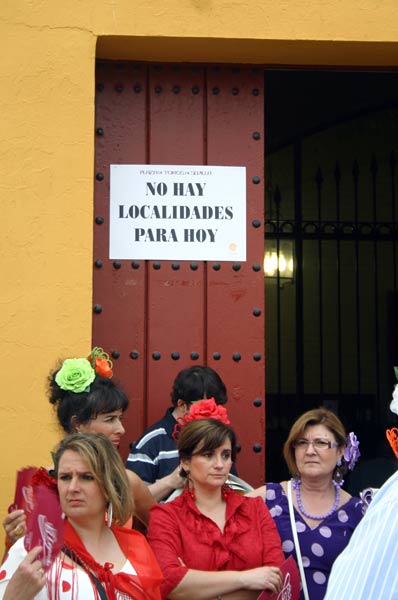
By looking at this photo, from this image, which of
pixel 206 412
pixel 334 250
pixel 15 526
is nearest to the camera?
pixel 15 526

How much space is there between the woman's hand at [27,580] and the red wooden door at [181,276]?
7.02ft

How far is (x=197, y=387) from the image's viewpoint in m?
4.52

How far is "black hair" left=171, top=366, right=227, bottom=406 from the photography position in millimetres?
4516

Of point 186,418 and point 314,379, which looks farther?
point 314,379

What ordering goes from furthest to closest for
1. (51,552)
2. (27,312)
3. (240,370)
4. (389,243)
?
(389,243)
(240,370)
(27,312)
(51,552)

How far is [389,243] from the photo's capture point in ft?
29.8

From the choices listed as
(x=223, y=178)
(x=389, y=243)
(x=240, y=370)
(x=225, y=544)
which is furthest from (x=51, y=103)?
(x=389, y=243)

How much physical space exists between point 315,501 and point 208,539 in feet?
1.76

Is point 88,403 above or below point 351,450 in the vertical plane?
above

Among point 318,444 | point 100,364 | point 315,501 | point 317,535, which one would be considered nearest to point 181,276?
point 100,364

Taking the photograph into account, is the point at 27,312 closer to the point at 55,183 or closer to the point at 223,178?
the point at 55,183

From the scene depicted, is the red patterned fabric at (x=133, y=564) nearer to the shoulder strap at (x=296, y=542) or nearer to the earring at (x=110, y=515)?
the earring at (x=110, y=515)

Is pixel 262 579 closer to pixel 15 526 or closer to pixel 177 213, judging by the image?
pixel 15 526

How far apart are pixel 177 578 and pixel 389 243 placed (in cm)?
578
